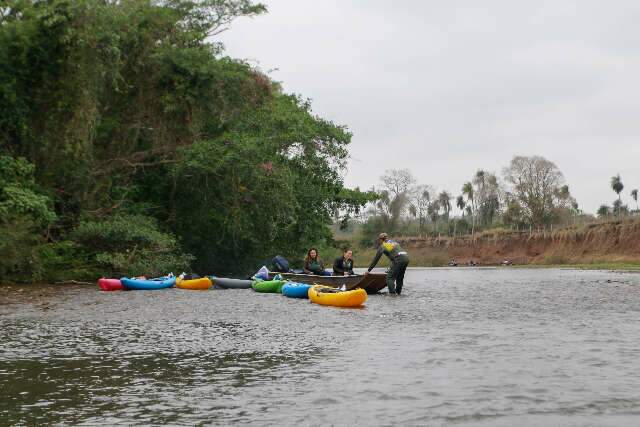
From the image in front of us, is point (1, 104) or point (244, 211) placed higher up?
point (1, 104)

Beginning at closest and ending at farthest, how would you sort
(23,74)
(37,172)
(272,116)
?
1. (23,74)
2. (37,172)
3. (272,116)

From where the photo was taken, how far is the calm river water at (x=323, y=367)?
21.7ft

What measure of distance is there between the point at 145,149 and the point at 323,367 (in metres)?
26.5

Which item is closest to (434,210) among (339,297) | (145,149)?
(145,149)

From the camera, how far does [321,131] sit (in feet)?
124

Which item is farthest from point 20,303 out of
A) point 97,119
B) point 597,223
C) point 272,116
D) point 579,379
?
point 597,223

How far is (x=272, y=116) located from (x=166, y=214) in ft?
22.7

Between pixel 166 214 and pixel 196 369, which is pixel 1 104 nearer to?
pixel 166 214

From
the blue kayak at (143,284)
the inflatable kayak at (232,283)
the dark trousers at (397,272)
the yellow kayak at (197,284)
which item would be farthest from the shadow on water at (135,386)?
the inflatable kayak at (232,283)

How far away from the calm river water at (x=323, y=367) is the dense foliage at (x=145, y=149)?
11.8m

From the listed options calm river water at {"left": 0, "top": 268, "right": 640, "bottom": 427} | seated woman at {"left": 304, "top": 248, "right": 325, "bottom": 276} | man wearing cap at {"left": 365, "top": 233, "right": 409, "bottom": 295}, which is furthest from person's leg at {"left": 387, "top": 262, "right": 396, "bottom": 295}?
calm river water at {"left": 0, "top": 268, "right": 640, "bottom": 427}

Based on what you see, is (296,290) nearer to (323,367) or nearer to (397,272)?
(397,272)

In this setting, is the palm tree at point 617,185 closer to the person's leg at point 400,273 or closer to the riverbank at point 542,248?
the riverbank at point 542,248

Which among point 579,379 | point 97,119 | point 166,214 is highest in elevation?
point 97,119
